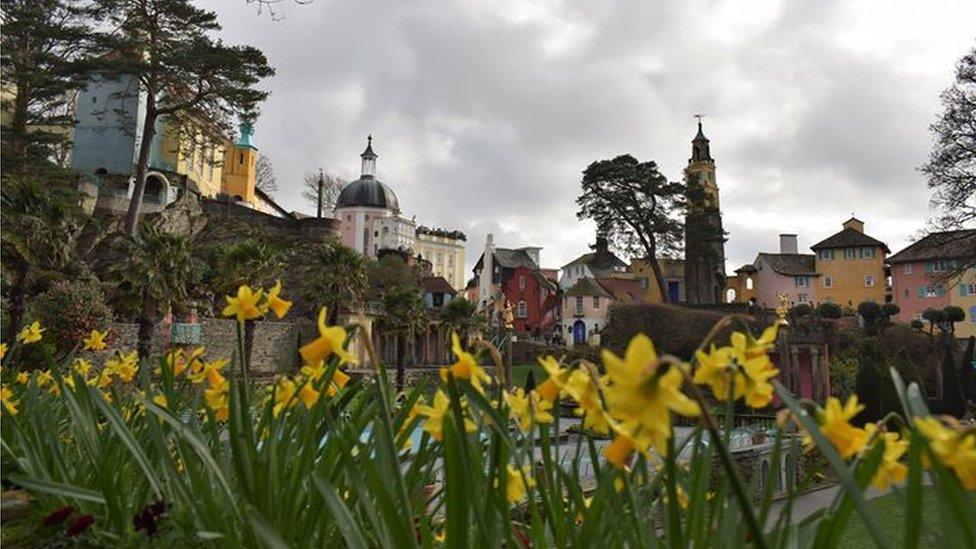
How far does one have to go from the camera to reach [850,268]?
5466cm

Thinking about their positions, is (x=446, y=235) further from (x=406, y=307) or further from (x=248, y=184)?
(x=406, y=307)

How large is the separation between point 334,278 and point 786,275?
43.2 meters

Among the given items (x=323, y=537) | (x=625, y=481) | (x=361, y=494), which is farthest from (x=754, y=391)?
(x=323, y=537)

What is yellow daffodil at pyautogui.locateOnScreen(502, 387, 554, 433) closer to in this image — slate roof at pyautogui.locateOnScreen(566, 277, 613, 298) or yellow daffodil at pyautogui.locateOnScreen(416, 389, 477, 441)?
yellow daffodil at pyautogui.locateOnScreen(416, 389, 477, 441)

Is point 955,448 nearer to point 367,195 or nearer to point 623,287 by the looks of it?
point 623,287

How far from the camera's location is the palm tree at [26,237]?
14.8 meters

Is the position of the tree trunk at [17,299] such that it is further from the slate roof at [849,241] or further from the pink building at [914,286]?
the slate roof at [849,241]

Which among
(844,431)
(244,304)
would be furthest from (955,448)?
(244,304)

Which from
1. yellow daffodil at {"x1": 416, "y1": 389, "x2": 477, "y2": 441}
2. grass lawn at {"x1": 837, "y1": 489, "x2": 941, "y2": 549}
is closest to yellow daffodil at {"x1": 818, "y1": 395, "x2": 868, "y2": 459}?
yellow daffodil at {"x1": 416, "y1": 389, "x2": 477, "y2": 441}

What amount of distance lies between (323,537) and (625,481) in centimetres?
81

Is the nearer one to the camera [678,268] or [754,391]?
[754,391]

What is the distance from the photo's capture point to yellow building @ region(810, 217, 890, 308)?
177 feet

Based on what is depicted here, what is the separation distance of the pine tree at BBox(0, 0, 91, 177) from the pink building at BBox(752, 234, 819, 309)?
5046cm

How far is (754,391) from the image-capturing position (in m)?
1.09
